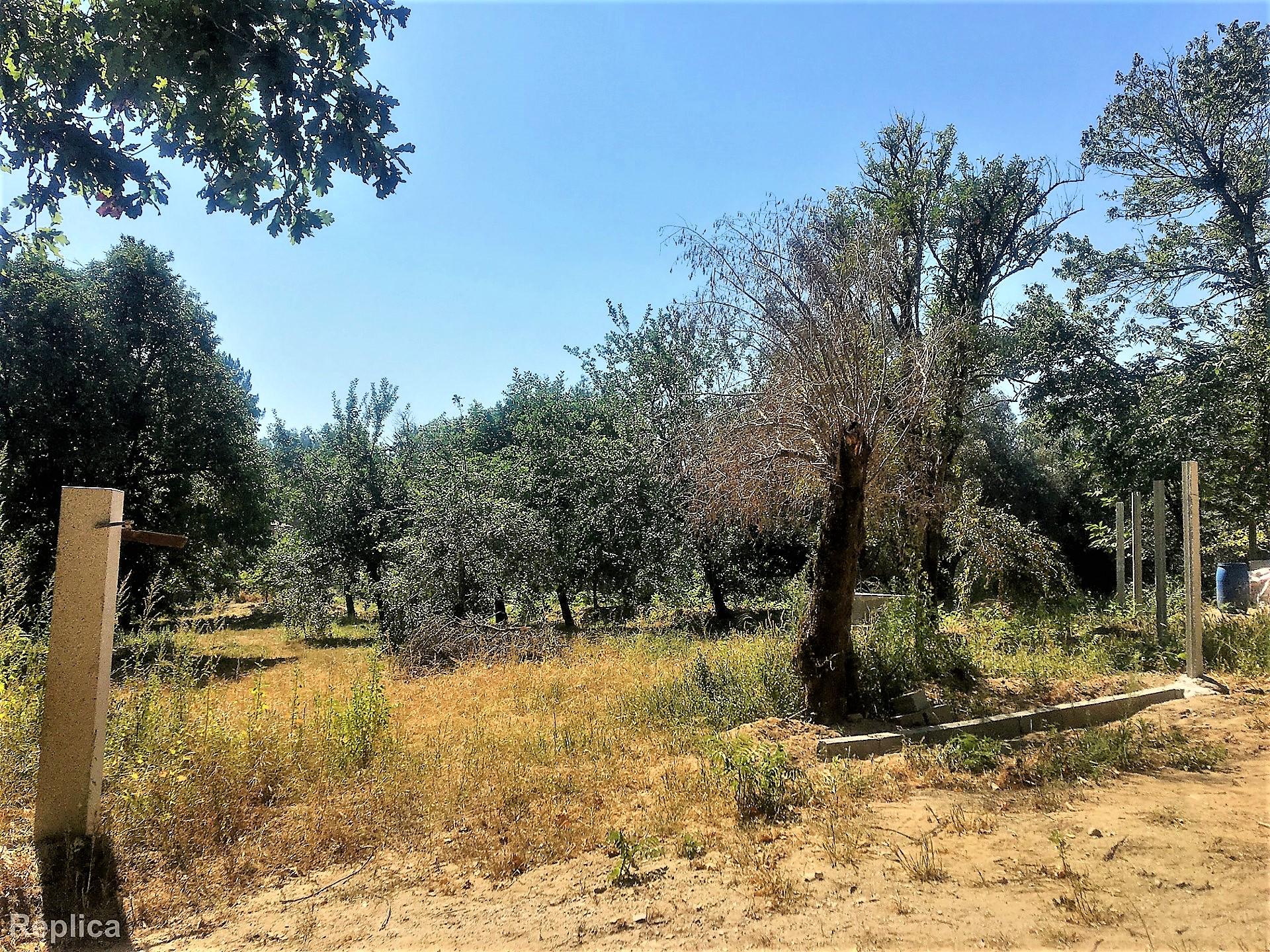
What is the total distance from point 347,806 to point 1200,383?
711 inches

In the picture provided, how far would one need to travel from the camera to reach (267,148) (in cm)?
383

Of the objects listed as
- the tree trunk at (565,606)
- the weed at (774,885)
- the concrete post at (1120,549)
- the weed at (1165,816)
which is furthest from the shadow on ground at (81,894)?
the tree trunk at (565,606)

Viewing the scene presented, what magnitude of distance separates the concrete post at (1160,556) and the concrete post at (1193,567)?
5.28 ft

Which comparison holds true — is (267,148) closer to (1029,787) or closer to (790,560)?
(1029,787)

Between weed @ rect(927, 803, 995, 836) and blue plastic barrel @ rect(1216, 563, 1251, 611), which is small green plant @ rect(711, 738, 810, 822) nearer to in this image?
weed @ rect(927, 803, 995, 836)

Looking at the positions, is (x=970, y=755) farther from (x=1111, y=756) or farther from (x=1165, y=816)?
(x=1165, y=816)

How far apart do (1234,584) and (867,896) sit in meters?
11.6

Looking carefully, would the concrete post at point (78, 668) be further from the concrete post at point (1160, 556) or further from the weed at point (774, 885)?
the concrete post at point (1160, 556)

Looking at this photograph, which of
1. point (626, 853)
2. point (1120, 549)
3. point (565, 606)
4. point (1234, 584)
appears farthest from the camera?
point (565, 606)

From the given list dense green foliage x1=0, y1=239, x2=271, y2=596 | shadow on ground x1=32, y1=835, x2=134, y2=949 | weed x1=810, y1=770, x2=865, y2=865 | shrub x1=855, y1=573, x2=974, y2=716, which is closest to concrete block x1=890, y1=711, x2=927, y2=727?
shrub x1=855, y1=573, x2=974, y2=716

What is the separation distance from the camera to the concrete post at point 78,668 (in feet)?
11.7

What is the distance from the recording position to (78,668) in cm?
365

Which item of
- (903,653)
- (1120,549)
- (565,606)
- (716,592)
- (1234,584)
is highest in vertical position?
(1120,549)

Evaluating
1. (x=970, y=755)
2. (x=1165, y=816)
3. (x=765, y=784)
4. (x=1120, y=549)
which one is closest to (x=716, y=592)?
(x=1120, y=549)
